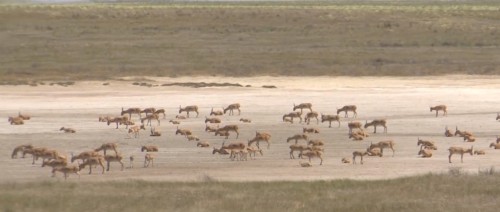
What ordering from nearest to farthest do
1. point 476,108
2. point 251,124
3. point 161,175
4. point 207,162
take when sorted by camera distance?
point 161,175
point 207,162
point 251,124
point 476,108

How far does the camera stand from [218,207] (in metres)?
16.0

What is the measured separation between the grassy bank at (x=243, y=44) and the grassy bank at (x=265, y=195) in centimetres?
2317

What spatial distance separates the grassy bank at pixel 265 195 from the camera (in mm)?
16062

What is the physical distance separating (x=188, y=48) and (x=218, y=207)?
3718 centimetres

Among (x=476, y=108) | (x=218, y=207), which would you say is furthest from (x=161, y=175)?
(x=476, y=108)

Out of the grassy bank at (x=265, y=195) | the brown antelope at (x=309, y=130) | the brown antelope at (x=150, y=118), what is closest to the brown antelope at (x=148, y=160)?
the grassy bank at (x=265, y=195)

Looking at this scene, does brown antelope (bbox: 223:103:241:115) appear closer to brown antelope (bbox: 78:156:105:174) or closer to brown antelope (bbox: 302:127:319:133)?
brown antelope (bbox: 302:127:319:133)

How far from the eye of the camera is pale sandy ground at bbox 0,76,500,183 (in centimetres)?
2103

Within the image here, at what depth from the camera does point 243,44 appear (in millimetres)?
55844

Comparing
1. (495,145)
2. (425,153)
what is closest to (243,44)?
(495,145)

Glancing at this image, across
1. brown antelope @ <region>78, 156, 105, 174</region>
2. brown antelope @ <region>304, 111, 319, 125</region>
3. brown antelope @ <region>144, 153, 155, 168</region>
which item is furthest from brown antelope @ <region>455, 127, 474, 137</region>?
brown antelope @ <region>78, 156, 105, 174</region>

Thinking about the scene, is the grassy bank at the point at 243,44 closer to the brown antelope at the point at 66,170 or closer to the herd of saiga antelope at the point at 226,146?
the herd of saiga antelope at the point at 226,146

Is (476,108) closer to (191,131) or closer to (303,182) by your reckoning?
(191,131)

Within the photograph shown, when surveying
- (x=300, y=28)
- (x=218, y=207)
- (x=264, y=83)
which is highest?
(x=300, y=28)
